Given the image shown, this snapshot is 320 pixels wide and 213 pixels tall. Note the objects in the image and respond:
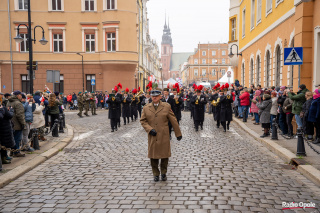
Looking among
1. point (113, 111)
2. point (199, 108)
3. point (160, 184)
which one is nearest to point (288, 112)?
point (199, 108)

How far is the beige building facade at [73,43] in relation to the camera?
31.5 meters

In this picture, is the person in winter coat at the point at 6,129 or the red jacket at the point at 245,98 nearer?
the person in winter coat at the point at 6,129

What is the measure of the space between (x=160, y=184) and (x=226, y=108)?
27.3 ft

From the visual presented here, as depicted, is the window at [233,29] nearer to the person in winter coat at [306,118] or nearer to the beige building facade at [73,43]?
the beige building facade at [73,43]

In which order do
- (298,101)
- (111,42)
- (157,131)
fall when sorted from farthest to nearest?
(111,42) → (298,101) → (157,131)

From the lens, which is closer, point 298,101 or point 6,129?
point 6,129

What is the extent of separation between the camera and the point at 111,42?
32.0 meters

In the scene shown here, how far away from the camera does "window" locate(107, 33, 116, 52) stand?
3194 centimetres

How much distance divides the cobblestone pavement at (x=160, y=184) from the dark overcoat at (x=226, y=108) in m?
4.08

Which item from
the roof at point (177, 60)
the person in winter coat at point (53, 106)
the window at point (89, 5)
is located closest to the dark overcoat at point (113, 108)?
the person in winter coat at point (53, 106)

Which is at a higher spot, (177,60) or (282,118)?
(177,60)

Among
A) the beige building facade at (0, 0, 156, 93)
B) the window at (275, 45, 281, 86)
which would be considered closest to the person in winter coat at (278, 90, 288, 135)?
the window at (275, 45, 281, 86)

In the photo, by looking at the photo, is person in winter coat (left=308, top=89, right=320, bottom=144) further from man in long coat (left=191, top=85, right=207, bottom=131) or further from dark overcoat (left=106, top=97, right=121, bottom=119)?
dark overcoat (left=106, top=97, right=121, bottom=119)

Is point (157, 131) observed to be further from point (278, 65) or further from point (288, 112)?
point (278, 65)
